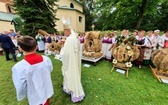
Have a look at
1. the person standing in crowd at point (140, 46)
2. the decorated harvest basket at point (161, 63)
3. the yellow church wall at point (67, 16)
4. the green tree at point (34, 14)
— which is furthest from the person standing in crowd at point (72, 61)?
the yellow church wall at point (67, 16)

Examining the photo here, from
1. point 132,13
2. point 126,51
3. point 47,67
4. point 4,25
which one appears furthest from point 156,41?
point 4,25

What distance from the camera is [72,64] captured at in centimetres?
248

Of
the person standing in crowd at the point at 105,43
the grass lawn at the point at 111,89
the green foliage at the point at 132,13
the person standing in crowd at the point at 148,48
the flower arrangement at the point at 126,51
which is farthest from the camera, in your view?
the green foliage at the point at 132,13

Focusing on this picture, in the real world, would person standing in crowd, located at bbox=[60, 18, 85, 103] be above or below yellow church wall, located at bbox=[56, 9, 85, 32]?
below

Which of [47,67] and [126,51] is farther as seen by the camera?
[126,51]

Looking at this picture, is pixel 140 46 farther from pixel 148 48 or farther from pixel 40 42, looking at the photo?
pixel 40 42

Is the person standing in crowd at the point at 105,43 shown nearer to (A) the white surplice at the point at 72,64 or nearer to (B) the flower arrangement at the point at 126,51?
(B) the flower arrangement at the point at 126,51

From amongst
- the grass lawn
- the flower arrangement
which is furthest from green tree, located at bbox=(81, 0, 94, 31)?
the grass lawn

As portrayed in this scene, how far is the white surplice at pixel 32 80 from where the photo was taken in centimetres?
146

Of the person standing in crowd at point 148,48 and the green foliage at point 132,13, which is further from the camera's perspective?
the green foliage at point 132,13

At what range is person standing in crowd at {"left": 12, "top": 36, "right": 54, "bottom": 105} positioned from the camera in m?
1.46

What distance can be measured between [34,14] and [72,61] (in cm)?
775

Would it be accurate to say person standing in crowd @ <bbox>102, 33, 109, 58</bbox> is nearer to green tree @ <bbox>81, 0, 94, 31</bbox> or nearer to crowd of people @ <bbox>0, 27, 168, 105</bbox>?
crowd of people @ <bbox>0, 27, 168, 105</bbox>

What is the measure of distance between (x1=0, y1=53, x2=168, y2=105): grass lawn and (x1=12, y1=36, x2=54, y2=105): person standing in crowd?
1234mm
